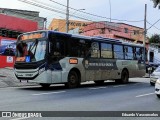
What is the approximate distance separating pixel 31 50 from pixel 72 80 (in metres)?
2.95

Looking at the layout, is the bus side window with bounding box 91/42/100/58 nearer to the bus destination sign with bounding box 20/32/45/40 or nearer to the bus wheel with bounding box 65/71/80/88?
the bus wheel with bounding box 65/71/80/88

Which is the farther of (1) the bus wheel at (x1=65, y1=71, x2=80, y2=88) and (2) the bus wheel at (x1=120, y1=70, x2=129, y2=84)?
(2) the bus wheel at (x1=120, y1=70, x2=129, y2=84)

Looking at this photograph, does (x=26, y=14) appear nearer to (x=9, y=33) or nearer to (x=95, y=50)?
(x=9, y=33)

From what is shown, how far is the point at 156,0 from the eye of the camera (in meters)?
20.0

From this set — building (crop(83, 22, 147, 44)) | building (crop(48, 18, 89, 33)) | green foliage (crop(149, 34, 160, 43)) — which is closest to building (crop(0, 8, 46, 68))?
building (crop(83, 22, 147, 44))

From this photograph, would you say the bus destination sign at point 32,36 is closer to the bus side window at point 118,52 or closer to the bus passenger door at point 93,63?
the bus passenger door at point 93,63

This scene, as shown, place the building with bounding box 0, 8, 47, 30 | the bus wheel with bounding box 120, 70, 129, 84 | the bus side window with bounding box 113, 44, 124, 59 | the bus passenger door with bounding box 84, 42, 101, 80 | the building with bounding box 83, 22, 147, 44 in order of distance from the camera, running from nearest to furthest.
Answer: the bus passenger door with bounding box 84, 42, 101, 80
the bus side window with bounding box 113, 44, 124, 59
the bus wheel with bounding box 120, 70, 129, 84
the building with bounding box 0, 8, 47, 30
the building with bounding box 83, 22, 147, 44

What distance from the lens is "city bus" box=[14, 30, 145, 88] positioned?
57.9 ft

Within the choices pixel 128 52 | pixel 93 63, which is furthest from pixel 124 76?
pixel 93 63

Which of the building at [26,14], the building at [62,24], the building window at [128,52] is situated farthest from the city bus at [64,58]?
the building at [62,24]

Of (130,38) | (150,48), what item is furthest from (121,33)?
(150,48)

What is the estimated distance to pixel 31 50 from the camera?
1800 centimetres

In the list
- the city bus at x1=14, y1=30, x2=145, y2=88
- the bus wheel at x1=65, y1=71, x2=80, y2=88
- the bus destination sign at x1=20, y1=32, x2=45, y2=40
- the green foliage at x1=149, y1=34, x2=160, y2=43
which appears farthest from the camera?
the green foliage at x1=149, y1=34, x2=160, y2=43

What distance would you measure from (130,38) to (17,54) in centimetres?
4163
